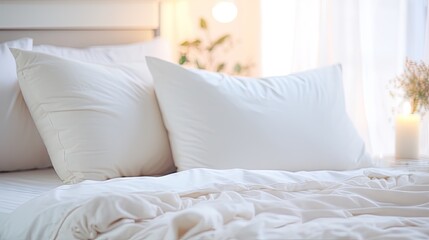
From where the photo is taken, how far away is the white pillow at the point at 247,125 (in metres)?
2.37

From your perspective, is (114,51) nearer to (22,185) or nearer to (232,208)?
(22,185)

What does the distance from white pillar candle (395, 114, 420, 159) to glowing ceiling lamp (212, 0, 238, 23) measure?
864 millimetres

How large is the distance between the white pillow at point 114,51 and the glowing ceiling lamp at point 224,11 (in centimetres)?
38

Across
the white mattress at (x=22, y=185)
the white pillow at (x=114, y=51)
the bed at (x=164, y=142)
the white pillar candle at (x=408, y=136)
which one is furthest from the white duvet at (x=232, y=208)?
the white pillow at (x=114, y=51)

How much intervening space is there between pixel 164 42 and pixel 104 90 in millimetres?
636

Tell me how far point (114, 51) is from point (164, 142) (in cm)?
54

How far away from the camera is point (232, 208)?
164cm

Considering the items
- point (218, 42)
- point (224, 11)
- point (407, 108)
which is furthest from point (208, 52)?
point (407, 108)

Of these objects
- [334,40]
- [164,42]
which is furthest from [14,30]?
[334,40]

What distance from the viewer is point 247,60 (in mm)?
3598

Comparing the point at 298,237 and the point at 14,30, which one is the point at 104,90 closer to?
the point at 14,30

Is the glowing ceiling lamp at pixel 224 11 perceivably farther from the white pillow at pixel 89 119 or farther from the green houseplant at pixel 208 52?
the white pillow at pixel 89 119

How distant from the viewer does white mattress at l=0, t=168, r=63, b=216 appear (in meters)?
2.09

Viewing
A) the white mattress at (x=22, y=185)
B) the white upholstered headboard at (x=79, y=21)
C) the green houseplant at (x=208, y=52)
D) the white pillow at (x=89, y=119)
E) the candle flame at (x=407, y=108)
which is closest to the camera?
the white mattress at (x=22, y=185)
